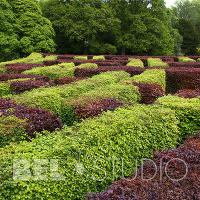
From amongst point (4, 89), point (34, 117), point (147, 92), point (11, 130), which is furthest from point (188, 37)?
point (11, 130)

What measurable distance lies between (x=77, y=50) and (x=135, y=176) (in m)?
34.3

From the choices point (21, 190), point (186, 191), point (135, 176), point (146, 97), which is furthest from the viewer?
point (146, 97)

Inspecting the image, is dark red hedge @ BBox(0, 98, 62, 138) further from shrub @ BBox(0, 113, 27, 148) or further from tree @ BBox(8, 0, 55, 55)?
tree @ BBox(8, 0, 55, 55)

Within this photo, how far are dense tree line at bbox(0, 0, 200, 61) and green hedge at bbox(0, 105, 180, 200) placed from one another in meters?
24.5

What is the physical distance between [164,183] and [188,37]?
45692 mm

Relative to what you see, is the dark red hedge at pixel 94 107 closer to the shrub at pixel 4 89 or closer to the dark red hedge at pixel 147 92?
the dark red hedge at pixel 147 92

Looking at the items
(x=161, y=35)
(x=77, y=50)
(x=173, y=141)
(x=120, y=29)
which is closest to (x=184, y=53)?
(x=161, y=35)

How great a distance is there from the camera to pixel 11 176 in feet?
9.59

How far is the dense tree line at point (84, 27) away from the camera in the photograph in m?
27.8

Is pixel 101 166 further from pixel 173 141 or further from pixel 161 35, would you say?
pixel 161 35

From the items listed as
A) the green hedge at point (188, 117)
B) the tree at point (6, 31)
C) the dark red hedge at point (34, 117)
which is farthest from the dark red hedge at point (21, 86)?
the tree at point (6, 31)

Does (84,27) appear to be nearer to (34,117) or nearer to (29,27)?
(29,27)

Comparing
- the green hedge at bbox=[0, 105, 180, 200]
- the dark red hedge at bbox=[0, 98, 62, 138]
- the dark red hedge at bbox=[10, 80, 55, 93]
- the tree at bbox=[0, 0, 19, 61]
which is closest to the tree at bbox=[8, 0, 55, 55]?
the tree at bbox=[0, 0, 19, 61]

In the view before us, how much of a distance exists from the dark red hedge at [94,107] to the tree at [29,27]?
2390 centimetres
